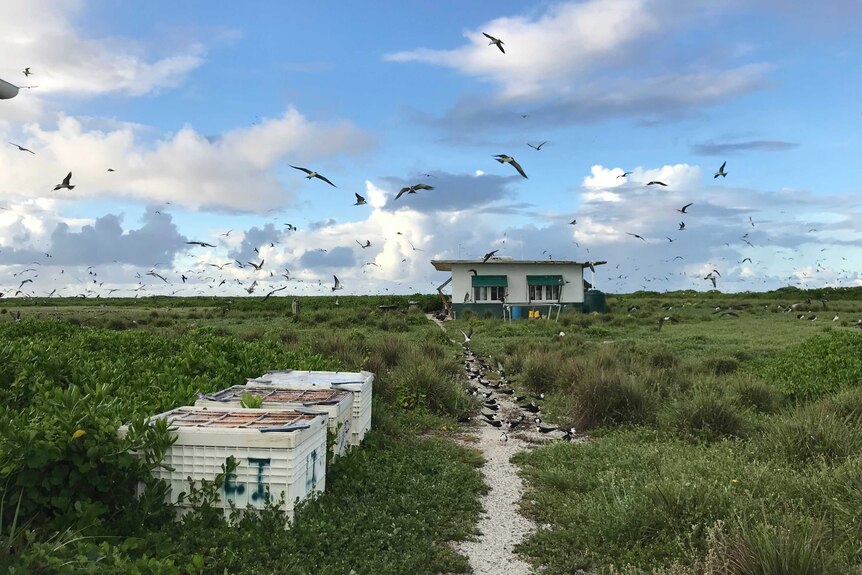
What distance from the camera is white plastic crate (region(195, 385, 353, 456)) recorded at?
7531mm

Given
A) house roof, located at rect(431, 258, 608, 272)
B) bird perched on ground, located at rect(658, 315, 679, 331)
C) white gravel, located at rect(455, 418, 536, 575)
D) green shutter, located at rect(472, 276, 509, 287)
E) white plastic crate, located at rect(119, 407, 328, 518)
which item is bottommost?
white gravel, located at rect(455, 418, 536, 575)

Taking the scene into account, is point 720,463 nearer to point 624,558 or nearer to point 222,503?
point 624,558

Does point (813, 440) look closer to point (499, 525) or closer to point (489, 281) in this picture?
point (499, 525)

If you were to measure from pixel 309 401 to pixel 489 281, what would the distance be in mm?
31866

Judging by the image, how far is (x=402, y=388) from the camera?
12.8 metres

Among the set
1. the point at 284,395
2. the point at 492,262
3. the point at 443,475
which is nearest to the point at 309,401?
the point at 284,395

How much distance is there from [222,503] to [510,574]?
8.32 ft

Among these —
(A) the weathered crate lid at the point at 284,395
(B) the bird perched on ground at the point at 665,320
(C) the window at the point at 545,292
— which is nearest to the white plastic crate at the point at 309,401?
(A) the weathered crate lid at the point at 284,395

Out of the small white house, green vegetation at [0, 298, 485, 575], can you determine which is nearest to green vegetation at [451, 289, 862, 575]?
green vegetation at [0, 298, 485, 575]

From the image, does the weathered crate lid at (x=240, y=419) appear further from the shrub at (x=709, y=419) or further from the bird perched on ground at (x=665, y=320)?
the bird perched on ground at (x=665, y=320)

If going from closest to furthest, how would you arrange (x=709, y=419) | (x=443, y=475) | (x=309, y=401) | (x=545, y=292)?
(x=309, y=401) → (x=443, y=475) → (x=709, y=419) → (x=545, y=292)

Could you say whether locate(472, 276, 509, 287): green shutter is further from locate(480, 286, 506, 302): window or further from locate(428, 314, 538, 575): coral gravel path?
locate(428, 314, 538, 575): coral gravel path

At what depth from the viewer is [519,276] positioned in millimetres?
40156

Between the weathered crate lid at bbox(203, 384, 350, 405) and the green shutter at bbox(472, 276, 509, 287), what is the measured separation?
30.7 meters
